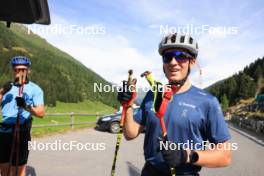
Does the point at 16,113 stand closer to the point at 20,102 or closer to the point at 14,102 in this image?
the point at 14,102

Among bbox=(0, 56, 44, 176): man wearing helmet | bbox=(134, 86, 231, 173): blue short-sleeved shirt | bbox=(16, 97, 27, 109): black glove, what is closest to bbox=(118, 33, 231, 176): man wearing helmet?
bbox=(134, 86, 231, 173): blue short-sleeved shirt

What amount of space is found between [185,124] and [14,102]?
2964 mm

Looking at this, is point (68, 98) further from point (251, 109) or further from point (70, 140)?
point (70, 140)

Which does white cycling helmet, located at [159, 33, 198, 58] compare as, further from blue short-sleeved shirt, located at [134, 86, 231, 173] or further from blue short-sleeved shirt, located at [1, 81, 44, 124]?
blue short-sleeved shirt, located at [1, 81, 44, 124]

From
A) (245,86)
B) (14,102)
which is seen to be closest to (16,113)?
(14,102)

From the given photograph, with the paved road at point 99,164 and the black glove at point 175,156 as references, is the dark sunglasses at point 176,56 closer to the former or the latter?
the black glove at point 175,156

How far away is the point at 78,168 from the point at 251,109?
33.9 metres

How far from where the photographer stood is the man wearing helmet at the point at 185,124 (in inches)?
111

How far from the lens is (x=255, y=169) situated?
9.47 metres

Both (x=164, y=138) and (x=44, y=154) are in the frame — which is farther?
(x=44, y=154)

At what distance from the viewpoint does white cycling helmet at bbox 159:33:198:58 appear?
3084 mm

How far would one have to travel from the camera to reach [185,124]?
285 centimetres

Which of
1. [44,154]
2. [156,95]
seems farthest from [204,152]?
[44,154]

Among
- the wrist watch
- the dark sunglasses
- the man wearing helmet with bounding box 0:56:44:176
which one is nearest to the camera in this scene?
the wrist watch
